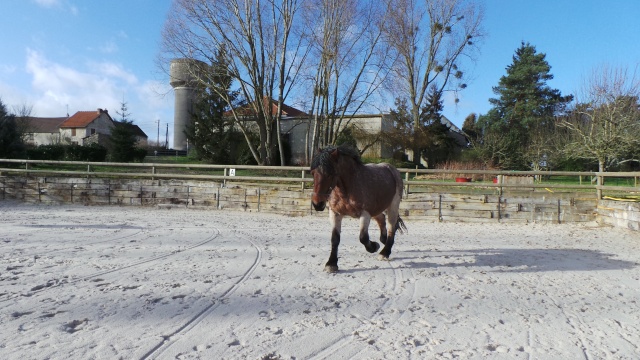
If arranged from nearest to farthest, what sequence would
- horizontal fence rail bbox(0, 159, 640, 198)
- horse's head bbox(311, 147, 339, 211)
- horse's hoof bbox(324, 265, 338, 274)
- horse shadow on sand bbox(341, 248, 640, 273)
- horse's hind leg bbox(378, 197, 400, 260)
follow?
1. horse's head bbox(311, 147, 339, 211)
2. horse's hoof bbox(324, 265, 338, 274)
3. horse shadow on sand bbox(341, 248, 640, 273)
4. horse's hind leg bbox(378, 197, 400, 260)
5. horizontal fence rail bbox(0, 159, 640, 198)

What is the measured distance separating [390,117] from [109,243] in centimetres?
2794

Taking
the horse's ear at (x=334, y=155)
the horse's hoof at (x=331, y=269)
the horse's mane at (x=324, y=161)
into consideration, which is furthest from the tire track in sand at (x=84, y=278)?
the horse's ear at (x=334, y=155)

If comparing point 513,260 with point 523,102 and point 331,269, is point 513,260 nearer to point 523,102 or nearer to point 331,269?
point 331,269

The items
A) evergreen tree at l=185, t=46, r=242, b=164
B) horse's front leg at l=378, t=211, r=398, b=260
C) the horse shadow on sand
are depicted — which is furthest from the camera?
evergreen tree at l=185, t=46, r=242, b=164

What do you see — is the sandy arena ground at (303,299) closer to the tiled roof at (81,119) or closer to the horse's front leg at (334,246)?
the horse's front leg at (334,246)

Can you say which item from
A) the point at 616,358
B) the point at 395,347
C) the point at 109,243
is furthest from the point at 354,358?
the point at 109,243

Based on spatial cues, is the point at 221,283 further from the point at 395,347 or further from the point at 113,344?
the point at 395,347

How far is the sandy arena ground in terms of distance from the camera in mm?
2740

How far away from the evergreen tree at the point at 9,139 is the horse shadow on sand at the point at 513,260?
24.5m

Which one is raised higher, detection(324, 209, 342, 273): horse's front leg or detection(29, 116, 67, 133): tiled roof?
detection(29, 116, 67, 133): tiled roof

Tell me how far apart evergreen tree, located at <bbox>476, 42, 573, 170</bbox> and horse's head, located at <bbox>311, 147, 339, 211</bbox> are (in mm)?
32471

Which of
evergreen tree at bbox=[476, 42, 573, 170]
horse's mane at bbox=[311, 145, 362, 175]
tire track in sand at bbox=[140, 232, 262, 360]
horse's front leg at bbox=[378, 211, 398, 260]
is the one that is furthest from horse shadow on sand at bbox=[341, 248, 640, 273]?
evergreen tree at bbox=[476, 42, 573, 170]

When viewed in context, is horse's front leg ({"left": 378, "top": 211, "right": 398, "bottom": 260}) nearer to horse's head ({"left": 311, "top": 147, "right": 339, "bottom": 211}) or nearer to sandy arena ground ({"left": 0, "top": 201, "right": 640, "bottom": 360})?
sandy arena ground ({"left": 0, "top": 201, "right": 640, "bottom": 360})

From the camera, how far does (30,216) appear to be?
9797 mm
